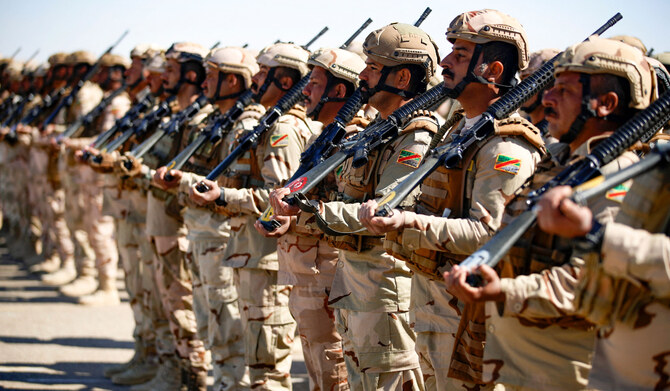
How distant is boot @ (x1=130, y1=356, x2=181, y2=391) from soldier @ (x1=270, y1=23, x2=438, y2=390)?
→ 10.6 feet

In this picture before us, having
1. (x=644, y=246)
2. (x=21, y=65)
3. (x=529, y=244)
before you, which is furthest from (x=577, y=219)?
(x=21, y=65)

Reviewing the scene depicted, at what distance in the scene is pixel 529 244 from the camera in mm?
3217

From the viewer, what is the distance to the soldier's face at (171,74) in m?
8.08

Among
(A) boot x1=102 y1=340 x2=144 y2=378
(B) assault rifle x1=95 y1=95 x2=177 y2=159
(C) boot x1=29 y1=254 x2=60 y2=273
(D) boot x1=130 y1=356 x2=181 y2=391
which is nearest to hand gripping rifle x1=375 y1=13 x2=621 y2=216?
(D) boot x1=130 y1=356 x2=181 y2=391

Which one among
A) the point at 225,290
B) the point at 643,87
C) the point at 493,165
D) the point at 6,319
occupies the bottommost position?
the point at 6,319

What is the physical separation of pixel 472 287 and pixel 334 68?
2.91 metres

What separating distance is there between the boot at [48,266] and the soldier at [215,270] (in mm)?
7766

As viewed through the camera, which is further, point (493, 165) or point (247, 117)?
point (247, 117)

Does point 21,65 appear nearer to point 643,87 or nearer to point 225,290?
point 225,290

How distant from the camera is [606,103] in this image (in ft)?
10.5

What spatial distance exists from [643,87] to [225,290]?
13.7 ft

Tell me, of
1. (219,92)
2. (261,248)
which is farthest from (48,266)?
(261,248)

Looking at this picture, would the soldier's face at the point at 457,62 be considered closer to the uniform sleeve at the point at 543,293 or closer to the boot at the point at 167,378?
the uniform sleeve at the point at 543,293

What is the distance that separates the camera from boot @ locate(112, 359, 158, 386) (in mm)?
7996
